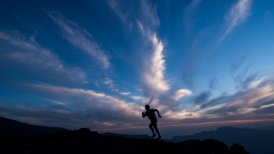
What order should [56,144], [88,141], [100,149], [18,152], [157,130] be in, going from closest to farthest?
[18,152], [100,149], [56,144], [88,141], [157,130]

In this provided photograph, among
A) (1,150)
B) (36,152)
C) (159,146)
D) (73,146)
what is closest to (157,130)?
(159,146)

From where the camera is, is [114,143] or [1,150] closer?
[1,150]

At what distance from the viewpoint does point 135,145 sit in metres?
20.1

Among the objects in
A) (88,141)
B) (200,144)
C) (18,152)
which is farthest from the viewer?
(200,144)

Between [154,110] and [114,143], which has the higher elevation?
[154,110]

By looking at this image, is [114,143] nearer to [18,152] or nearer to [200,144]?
[18,152]

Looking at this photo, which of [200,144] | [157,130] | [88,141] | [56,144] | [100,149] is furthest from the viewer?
[200,144]

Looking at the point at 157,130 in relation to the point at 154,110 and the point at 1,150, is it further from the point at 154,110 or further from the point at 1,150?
the point at 1,150

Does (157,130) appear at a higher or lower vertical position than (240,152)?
higher

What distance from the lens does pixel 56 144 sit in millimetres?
19406

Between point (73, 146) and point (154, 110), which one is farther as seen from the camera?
point (154, 110)

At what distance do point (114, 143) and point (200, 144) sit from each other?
1316 cm

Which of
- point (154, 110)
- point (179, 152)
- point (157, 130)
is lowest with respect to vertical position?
point (179, 152)

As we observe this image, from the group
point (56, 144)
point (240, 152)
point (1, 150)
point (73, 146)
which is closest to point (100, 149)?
point (73, 146)
